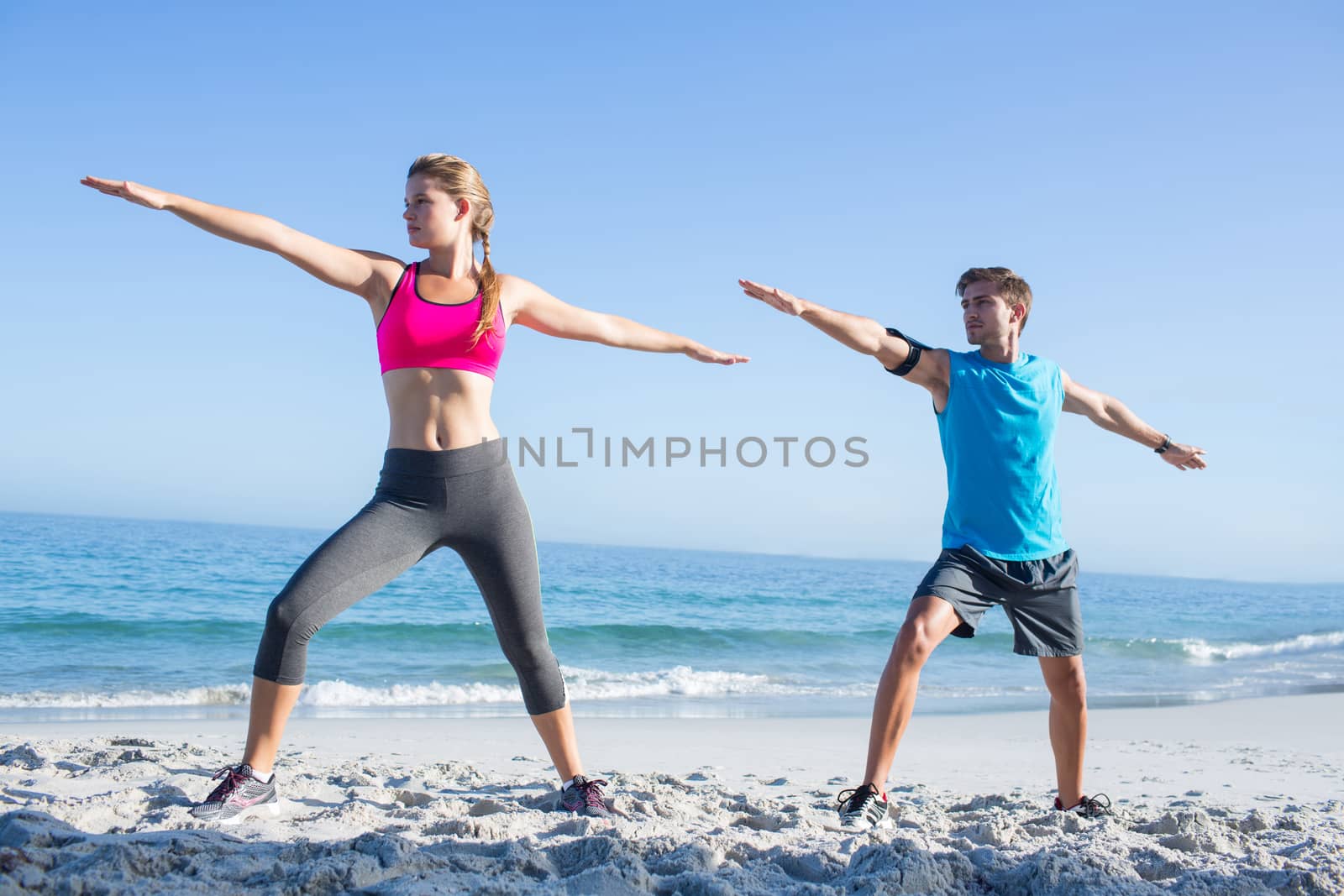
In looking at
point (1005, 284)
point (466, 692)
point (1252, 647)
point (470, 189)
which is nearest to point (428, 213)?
point (470, 189)

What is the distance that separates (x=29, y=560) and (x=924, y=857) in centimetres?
2202

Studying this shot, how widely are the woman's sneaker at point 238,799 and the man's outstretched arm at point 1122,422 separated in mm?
3261

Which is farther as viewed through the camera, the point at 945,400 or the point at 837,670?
the point at 837,670

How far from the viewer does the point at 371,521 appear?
3.09m

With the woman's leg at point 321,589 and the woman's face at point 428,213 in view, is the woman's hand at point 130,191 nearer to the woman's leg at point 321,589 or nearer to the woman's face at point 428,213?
the woman's face at point 428,213

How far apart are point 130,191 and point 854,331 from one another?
2.34 metres

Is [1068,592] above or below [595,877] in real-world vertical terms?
above

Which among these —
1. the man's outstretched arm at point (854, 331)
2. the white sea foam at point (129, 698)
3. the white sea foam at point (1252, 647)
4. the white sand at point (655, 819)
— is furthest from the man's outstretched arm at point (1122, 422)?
the white sea foam at point (1252, 647)

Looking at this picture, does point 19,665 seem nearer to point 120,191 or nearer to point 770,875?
point 120,191

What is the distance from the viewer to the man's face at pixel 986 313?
3744mm

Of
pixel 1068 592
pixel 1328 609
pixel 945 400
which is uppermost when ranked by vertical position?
pixel 945 400

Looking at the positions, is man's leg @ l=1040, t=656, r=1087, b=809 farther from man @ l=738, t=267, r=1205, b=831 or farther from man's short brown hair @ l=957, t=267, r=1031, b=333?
man's short brown hair @ l=957, t=267, r=1031, b=333

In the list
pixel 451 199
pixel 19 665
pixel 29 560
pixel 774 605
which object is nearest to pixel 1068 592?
pixel 451 199

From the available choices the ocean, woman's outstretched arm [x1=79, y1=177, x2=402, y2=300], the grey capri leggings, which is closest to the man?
the grey capri leggings
